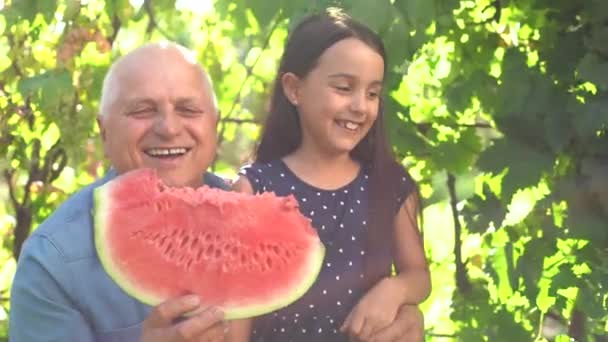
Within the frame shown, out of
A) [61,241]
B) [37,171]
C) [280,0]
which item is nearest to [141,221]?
[61,241]

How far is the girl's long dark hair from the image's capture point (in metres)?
2.29

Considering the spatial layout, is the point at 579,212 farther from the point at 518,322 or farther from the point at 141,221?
the point at 141,221

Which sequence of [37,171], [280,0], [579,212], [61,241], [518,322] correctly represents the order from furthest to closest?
1. [37,171]
2. [518,322]
3. [579,212]
4. [280,0]
5. [61,241]

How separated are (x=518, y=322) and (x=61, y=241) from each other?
5.78 ft

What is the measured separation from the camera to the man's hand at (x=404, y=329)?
2.18 m

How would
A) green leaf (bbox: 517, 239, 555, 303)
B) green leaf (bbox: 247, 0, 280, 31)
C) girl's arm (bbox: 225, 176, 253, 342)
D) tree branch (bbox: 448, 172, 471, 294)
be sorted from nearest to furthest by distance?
girl's arm (bbox: 225, 176, 253, 342) → green leaf (bbox: 247, 0, 280, 31) → green leaf (bbox: 517, 239, 555, 303) → tree branch (bbox: 448, 172, 471, 294)

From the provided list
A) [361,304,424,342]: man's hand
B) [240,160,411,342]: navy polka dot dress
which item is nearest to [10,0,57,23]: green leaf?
[240,160,411,342]: navy polka dot dress

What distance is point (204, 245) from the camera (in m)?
1.75

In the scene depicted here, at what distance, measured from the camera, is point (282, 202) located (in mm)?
1828

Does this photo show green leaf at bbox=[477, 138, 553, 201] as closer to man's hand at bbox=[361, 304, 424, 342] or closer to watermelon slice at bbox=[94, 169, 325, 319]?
man's hand at bbox=[361, 304, 424, 342]

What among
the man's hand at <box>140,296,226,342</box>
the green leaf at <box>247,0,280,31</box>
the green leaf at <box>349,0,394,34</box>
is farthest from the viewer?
the green leaf at <box>247,0,280,31</box>

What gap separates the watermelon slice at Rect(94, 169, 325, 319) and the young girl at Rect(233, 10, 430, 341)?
1.17 feet

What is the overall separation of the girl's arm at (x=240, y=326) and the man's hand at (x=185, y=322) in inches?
11.9

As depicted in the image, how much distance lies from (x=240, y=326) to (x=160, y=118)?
0.40m
